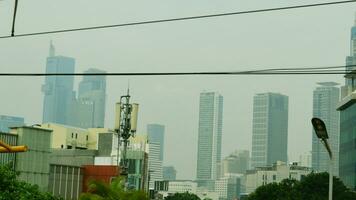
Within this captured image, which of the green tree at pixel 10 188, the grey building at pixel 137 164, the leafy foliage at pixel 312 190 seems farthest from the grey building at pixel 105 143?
the green tree at pixel 10 188

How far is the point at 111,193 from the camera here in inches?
1496

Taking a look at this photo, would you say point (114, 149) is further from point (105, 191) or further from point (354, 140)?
point (105, 191)

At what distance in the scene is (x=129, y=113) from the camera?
61.8 meters

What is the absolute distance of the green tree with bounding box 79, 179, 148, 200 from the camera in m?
36.8

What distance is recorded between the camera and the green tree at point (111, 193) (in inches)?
1447

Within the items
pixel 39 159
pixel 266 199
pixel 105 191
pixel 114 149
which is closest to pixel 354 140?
pixel 266 199

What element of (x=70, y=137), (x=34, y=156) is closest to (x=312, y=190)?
(x=34, y=156)

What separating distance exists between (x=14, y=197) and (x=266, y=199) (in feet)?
164

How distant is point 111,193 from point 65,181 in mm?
31366

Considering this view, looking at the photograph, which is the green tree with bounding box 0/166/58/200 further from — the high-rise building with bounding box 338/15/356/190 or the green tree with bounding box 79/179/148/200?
the high-rise building with bounding box 338/15/356/190

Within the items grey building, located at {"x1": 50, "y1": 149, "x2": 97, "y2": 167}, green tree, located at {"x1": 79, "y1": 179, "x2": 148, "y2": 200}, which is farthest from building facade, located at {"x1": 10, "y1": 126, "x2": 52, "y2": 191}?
grey building, located at {"x1": 50, "y1": 149, "x2": 97, "y2": 167}

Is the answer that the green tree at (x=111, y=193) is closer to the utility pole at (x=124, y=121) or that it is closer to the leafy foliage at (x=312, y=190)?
the utility pole at (x=124, y=121)

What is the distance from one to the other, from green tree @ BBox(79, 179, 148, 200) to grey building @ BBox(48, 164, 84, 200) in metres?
26.8

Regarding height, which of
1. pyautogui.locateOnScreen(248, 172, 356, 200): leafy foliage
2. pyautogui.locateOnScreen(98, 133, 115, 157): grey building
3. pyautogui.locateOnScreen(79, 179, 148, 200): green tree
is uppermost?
pyautogui.locateOnScreen(98, 133, 115, 157): grey building
